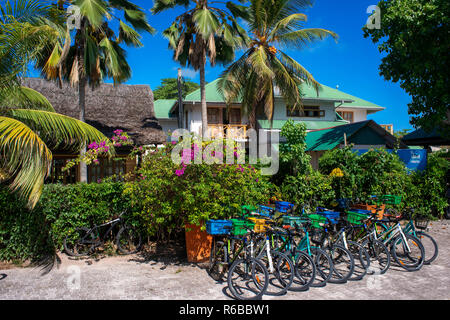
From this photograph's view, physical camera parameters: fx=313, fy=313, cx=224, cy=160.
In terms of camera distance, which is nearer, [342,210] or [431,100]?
[342,210]

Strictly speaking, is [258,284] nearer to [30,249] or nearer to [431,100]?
[30,249]

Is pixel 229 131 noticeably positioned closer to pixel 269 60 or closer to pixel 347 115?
pixel 269 60

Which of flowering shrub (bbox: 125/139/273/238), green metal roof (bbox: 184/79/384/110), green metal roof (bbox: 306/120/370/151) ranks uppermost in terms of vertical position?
green metal roof (bbox: 184/79/384/110)

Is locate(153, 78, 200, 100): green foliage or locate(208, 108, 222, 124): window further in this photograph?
locate(153, 78, 200, 100): green foliage

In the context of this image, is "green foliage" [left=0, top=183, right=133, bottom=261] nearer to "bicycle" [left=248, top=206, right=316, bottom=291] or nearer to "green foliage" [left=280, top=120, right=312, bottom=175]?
"bicycle" [left=248, top=206, right=316, bottom=291]

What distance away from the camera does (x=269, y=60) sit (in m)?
14.7

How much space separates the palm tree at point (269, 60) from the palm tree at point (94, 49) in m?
4.61

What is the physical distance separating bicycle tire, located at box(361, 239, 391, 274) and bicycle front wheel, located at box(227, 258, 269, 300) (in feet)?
7.49

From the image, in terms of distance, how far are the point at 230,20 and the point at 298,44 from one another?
11.1 ft

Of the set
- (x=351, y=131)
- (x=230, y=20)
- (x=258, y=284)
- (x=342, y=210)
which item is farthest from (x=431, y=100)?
(x=258, y=284)

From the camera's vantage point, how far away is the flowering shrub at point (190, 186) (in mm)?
5957

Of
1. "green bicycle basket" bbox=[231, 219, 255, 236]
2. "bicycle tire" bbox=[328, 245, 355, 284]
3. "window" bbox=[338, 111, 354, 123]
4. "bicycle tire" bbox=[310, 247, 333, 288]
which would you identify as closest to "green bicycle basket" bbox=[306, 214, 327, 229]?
"bicycle tire" bbox=[328, 245, 355, 284]

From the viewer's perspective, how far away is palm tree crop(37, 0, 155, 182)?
981cm
